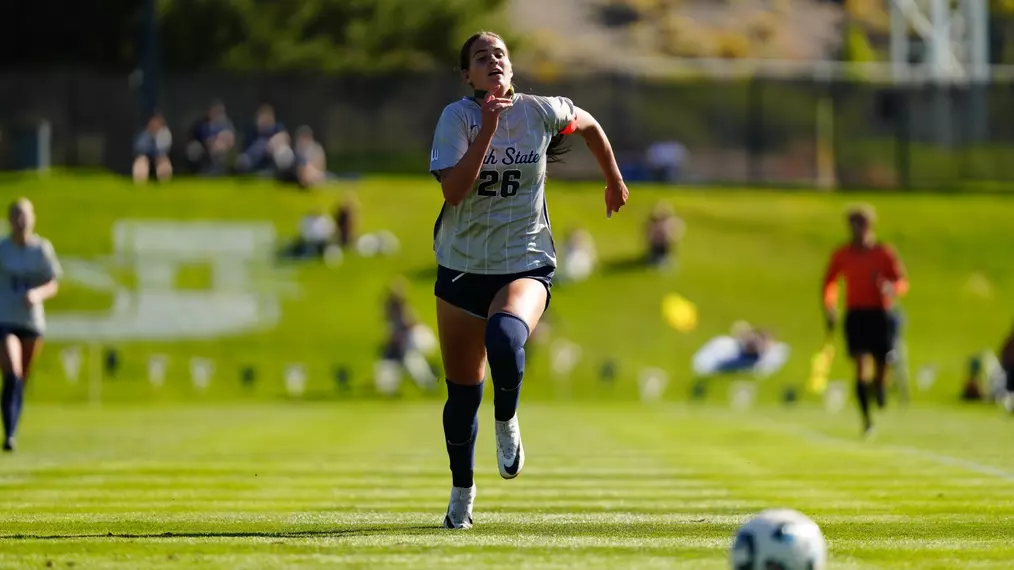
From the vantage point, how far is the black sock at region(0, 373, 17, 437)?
54.3 ft

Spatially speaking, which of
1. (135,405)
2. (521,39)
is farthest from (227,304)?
(521,39)

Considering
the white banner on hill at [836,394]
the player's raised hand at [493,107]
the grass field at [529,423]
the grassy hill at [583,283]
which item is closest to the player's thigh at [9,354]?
the grass field at [529,423]

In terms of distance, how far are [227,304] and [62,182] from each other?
7.12m

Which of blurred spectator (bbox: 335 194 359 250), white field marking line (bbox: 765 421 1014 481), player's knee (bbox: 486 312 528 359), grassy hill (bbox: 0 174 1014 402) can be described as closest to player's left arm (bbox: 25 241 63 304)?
white field marking line (bbox: 765 421 1014 481)

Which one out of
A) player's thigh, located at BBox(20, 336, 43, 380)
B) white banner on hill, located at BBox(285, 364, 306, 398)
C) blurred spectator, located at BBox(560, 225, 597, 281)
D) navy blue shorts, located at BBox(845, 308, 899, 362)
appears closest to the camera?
player's thigh, located at BBox(20, 336, 43, 380)

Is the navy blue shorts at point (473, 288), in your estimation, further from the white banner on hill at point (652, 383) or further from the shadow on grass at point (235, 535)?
the white banner on hill at point (652, 383)

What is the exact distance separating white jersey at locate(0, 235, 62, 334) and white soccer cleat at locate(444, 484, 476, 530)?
26.6 feet

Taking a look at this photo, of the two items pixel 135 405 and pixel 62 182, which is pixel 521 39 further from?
pixel 135 405

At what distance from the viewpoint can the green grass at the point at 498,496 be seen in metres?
8.16

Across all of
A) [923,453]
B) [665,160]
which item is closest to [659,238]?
[665,160]

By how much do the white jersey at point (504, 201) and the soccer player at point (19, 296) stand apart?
8.13 m

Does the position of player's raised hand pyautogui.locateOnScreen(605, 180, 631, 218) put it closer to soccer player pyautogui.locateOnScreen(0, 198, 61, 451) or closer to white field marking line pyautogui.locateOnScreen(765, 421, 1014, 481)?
white field marking line pyautogui.locateOnScreen(765, 421, 1014, 481)

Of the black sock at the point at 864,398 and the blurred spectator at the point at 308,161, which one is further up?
the blurred spectator at the point at 308,161

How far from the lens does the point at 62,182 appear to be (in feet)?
134
